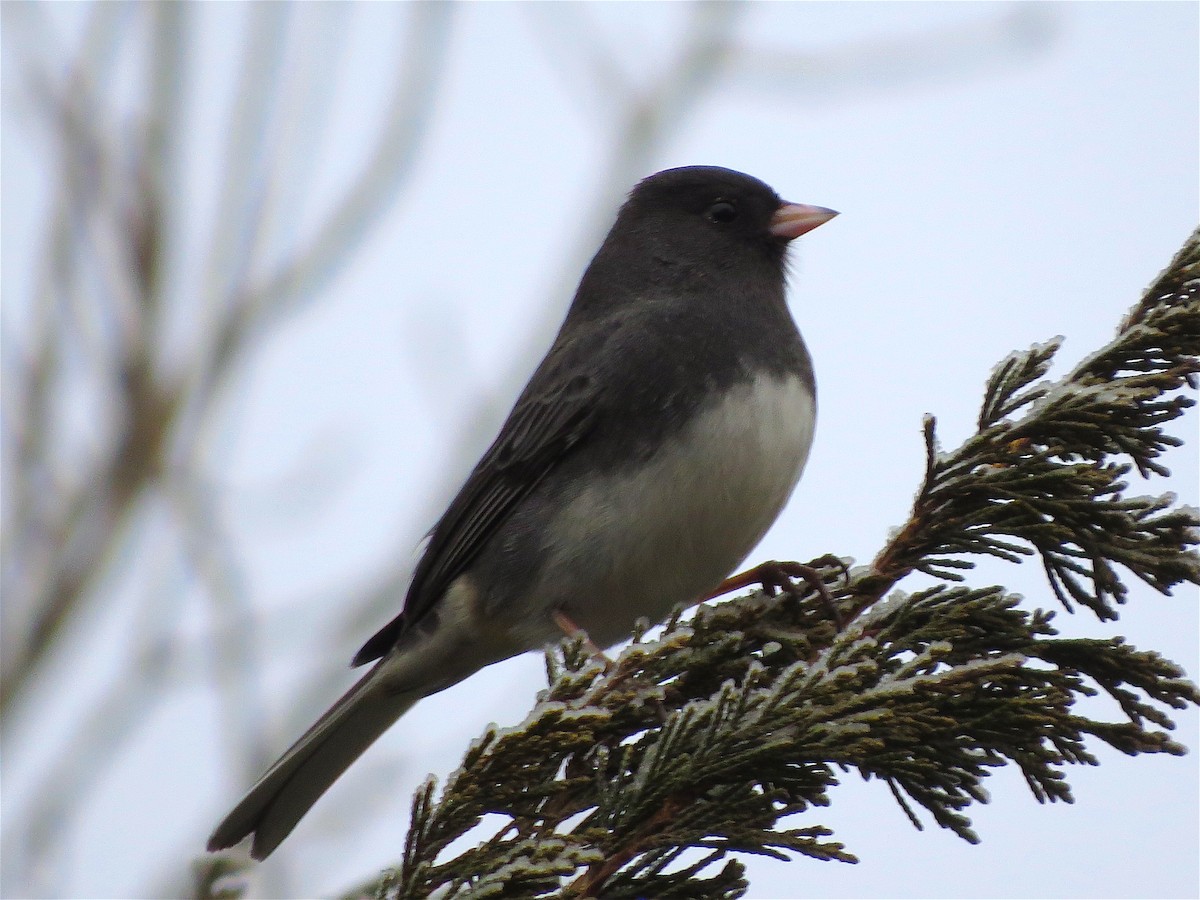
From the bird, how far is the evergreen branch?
451 mm

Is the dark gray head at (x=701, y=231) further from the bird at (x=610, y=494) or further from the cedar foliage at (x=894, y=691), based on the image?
the cedar foliage at (x=894, y=691)

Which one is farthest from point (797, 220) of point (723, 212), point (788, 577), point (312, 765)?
point (312, 765)

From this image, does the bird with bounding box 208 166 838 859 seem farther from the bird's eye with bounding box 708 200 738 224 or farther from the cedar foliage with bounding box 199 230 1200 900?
the cedar foliage with bounding box 199 230 1200 900

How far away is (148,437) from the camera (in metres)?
3.01

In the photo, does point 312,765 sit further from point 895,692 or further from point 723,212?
point 723,212

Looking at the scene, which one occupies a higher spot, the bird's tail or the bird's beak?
the bird's beak

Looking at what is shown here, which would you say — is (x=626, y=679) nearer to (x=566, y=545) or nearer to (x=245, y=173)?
(x=566, y=545)

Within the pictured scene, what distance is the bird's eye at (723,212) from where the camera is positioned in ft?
9.78

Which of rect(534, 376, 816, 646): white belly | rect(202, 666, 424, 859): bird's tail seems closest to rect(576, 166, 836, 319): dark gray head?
rect(534, 376, 816, 646): white belly

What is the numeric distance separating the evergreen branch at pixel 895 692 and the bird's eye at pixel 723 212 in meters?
1.23

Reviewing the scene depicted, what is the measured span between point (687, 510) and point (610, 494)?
0.16 metres

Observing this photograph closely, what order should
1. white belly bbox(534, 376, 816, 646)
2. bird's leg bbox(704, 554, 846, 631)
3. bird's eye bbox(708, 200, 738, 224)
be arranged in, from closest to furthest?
1. bird's leg bbox(704, 554, 846, 631)
2. white belly bbox(534, 376, 816, 646)
3. bird's eye bbox(708, 200, 738, 224)

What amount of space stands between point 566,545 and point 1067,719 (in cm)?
105

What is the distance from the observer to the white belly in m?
2.29
